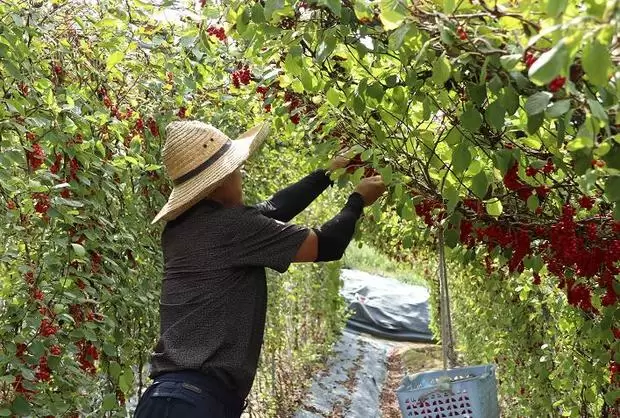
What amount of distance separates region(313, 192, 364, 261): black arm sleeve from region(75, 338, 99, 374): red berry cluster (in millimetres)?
820

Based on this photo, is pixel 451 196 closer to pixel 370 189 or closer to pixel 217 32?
pixel 370 189

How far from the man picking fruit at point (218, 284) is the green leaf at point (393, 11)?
1.01 meters

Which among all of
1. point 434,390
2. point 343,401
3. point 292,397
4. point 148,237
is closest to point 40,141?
point 148,237

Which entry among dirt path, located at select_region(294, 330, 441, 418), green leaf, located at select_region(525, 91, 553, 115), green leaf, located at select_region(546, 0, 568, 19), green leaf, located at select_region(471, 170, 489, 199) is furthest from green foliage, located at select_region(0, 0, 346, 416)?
dirt path, located at select_region(294, 330, 441, 418)

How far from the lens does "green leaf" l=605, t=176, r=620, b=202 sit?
4.12 ft

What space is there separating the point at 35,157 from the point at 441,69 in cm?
137

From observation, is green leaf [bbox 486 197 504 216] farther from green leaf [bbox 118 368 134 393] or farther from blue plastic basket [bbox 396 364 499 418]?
green leaf [bbox 118 368 134 393]

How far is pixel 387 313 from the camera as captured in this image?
15133mm

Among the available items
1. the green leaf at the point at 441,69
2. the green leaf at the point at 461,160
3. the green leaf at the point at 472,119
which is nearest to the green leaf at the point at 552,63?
the green leaf at the point at 441,69

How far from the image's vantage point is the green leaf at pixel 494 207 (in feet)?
6.43

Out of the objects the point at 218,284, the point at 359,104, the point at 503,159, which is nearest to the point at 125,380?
the point at 218,284

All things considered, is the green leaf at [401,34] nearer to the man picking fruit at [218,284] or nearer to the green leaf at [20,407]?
the man picking fruit at [218,284]

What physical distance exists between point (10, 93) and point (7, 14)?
0.71ft

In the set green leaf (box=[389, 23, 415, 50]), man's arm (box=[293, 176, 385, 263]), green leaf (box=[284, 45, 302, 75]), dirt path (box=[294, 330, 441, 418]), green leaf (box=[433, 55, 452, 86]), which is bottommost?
dirt path (box=[294, 330, 441, 418])
